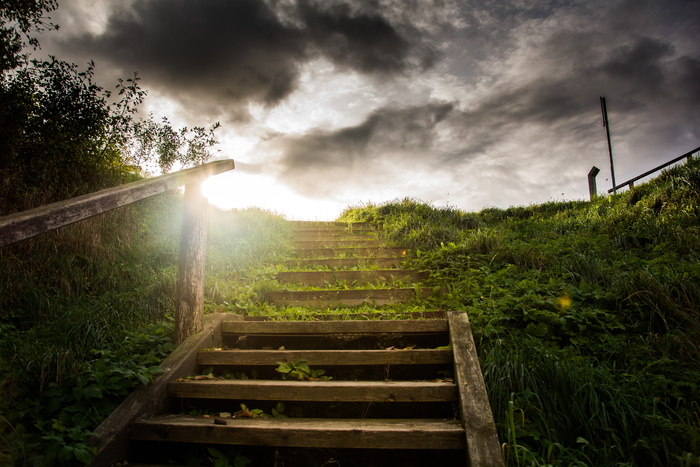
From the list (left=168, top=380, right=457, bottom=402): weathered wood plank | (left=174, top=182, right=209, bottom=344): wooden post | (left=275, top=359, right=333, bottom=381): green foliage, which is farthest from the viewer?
(left=174, top=182, right=209, bottom=344): wooden post

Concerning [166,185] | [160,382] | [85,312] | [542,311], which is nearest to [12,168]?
[85,312]

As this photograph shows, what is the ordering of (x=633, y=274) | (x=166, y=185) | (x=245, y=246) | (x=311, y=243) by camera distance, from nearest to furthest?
(x=166, y=185)
(x=633, y=274)
(x=245, y=246)
(x=311, y=243)

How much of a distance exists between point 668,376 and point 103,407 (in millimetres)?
3630

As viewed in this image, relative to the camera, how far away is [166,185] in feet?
8.17

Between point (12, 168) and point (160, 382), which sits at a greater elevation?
point (12, 168)

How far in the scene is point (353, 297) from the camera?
13.5 feet

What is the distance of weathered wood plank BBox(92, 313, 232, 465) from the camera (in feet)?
5.96

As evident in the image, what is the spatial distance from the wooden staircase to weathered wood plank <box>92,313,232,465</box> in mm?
39

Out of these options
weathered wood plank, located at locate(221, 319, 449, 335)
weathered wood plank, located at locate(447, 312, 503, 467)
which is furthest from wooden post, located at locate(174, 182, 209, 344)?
weathered wood plank, located at locate(447, 312, 503, 467)

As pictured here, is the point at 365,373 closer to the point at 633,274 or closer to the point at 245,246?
the point at 633,274

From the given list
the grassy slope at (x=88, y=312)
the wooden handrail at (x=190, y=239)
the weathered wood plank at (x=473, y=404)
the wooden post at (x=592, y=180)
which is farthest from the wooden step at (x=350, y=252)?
the wooden post at (x=592, y=180)

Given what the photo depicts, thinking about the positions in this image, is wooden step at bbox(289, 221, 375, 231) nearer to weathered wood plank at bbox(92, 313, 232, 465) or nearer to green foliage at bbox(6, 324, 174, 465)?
weathered wood plank at bbox(92, 313, 232, 465)

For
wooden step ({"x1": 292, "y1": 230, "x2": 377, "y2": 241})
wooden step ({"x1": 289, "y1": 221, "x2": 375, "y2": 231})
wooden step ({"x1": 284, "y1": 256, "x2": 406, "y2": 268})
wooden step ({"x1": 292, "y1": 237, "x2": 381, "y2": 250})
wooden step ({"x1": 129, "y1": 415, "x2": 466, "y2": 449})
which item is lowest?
wooden step ({"x1": 129, "y1": 415, "x2": 466, "y2": 449})

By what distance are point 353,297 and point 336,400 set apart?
6.26 feet
